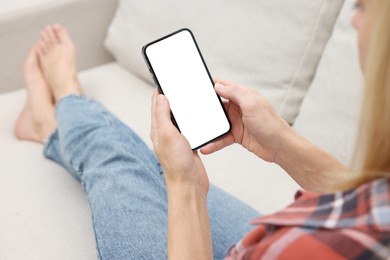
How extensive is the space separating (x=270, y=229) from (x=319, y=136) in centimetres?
53

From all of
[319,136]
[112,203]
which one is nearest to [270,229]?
[112,203]

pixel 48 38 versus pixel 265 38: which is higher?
pixel 265 38

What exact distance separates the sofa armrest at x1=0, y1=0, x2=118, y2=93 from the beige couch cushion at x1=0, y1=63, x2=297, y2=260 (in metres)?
0.22

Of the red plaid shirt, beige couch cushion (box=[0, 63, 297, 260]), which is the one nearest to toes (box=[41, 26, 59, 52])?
beige couch cushion (box=[0, 63, 297, 260])

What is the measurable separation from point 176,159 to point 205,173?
57 millimetres

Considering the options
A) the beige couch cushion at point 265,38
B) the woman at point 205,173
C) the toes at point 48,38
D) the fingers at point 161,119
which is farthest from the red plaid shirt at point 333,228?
the toes at point 48,38

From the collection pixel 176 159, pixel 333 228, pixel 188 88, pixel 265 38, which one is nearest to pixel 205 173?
pixel 176 159

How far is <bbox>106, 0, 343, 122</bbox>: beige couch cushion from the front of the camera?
106 cm

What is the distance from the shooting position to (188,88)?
875 mm

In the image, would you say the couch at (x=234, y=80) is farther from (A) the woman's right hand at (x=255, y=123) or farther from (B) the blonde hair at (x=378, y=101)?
(B) the blonde hair at (x=378, y=101)

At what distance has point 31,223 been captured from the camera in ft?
3.25

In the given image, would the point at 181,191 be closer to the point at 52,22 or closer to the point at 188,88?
the point at 188,88

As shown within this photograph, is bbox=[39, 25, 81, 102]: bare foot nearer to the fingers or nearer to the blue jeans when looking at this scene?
the blue jeans

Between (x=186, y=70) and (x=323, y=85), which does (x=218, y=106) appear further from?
(x=323, y=85)
